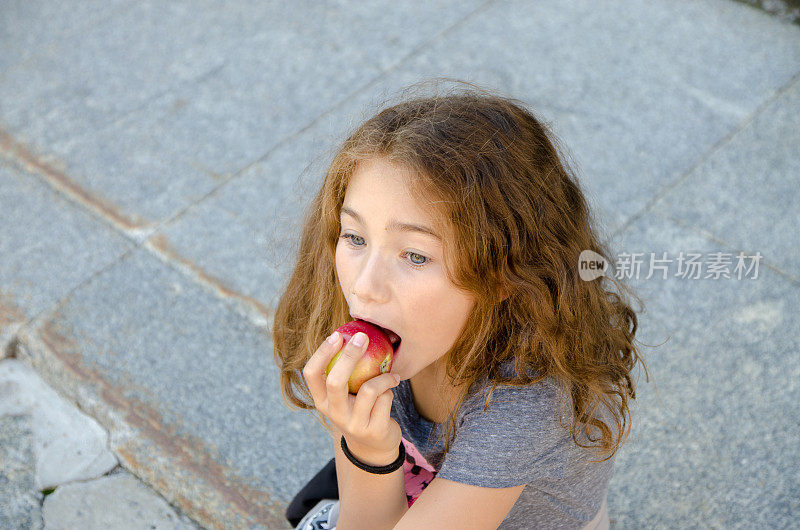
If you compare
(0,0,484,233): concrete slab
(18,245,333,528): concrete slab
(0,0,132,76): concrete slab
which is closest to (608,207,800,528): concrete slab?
(18,245,333,528): concrete slab

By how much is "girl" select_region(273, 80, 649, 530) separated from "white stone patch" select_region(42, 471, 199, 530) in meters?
0.92

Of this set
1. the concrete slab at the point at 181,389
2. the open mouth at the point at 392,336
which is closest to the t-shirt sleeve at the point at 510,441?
the open mouth at the point at 392,336

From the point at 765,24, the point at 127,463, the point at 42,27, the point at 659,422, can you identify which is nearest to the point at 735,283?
the point at 659,422

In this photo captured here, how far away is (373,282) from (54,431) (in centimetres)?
168

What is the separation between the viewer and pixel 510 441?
1.60m

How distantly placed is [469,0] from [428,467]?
3.28 m

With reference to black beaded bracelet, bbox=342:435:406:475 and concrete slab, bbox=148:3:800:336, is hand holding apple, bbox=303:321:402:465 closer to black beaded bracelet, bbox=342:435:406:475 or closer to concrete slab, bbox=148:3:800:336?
black beaded bracelet, bbox=342:435:406:475

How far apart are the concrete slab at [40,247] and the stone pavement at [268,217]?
0.03ft

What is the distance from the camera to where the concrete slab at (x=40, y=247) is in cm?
304

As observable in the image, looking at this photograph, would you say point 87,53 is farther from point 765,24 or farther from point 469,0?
point 765,24

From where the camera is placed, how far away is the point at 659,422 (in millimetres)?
2572

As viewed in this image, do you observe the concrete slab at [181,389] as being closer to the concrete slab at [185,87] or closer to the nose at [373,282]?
the concrete slab at [185,87]

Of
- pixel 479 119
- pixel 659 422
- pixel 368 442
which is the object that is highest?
pixel 479 119

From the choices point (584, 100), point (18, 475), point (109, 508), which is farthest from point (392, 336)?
point (584, 100)
